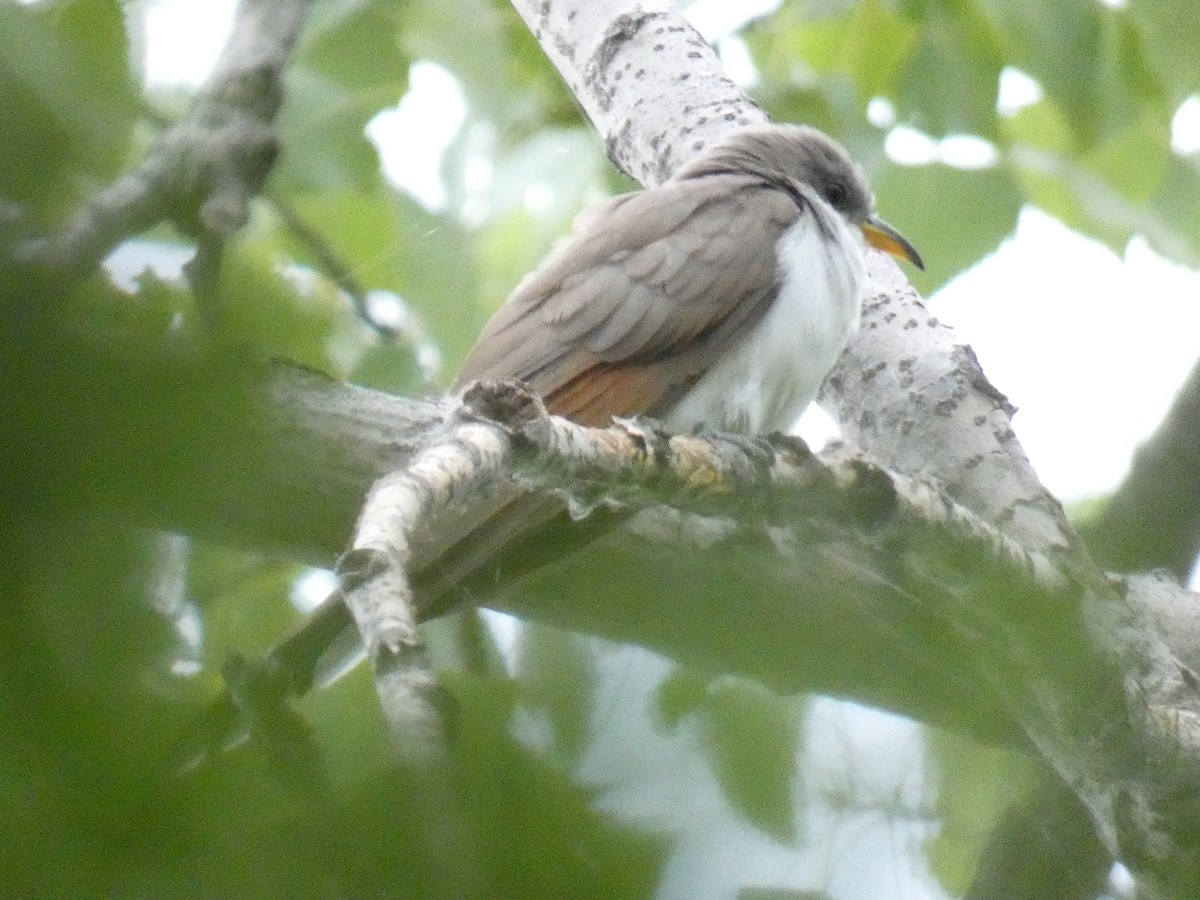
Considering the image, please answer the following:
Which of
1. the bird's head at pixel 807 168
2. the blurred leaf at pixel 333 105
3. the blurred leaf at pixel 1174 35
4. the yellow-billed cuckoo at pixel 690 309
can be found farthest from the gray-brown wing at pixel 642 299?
the blurred leaf at pixel 333 105

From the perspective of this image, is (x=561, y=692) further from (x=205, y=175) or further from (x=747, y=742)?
(x=205, y=175)

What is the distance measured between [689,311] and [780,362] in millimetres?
229

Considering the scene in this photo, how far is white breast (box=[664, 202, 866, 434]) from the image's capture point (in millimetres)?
2982

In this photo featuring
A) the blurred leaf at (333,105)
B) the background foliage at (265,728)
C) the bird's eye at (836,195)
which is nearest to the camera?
the background foliage at (265,728)

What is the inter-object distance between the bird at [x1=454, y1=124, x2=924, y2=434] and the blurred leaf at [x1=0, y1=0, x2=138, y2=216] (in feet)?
6.81

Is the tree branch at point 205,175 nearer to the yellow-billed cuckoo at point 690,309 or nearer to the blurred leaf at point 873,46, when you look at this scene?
the yellow-billed cuckoo at point 690,309

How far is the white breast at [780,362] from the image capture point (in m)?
2.98

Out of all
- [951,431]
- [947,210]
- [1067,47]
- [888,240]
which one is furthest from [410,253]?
[888,240]

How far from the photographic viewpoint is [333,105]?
34.2 inches

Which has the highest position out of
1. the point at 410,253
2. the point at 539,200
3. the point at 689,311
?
the point at 539,200

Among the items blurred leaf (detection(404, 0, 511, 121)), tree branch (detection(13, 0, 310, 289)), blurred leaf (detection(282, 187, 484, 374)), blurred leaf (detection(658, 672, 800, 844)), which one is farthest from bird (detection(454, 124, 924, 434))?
blurred leaf (detection(658, 672, 800, 844))

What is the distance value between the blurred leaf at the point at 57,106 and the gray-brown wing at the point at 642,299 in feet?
6.60

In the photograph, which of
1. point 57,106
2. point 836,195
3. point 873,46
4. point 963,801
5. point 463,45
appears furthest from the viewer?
point 836,195

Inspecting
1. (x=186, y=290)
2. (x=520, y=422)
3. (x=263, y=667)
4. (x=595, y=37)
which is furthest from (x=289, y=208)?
(x=595, y=37)
